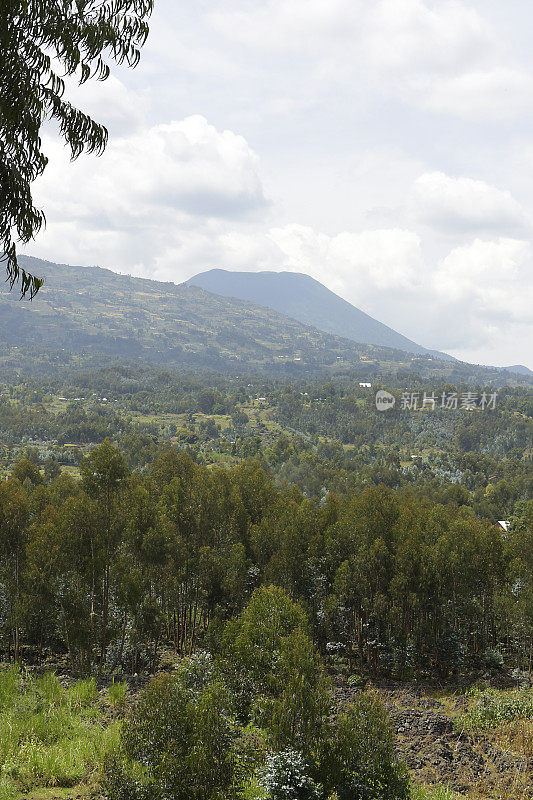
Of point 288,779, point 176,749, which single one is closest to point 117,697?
point 176,749

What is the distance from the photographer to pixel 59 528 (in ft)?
63.9

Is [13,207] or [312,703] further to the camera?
[312,703]

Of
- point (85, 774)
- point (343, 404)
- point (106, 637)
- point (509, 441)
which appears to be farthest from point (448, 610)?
point (343, 404)

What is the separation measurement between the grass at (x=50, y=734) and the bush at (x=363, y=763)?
3975mm

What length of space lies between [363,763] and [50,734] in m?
6.85

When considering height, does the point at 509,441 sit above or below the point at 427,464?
above

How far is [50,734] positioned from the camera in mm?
10562

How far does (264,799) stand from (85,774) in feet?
14.4

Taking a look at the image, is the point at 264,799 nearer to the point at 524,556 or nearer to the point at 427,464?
the point at 524,556

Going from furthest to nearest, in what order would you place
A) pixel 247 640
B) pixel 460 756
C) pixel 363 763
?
pixel 460 756 < pixel 247 640 < pixel 363 763

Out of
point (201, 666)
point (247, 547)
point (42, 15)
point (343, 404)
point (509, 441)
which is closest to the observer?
point (42, 15)

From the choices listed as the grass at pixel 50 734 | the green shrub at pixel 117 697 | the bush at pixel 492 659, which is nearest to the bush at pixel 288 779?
the grass at pixel 50 734

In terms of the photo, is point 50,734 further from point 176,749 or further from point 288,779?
point 288,779

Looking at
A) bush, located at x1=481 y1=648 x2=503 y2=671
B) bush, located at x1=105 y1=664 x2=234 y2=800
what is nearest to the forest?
bush, located at x1=105 y1=664 x2=234 y2=800
